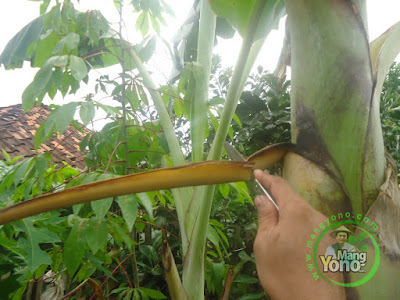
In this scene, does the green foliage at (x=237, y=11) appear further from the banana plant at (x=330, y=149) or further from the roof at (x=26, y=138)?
the roof at (x=26, y=138)

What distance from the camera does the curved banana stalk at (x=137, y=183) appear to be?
0.26m

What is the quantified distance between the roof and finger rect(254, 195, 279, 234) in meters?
1.35

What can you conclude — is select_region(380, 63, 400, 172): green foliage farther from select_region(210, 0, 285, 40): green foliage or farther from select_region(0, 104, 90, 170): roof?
select_region(0, 104, 90, 170): roof

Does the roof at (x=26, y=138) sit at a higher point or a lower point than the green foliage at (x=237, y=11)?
lower

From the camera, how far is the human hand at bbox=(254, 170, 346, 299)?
24 cm

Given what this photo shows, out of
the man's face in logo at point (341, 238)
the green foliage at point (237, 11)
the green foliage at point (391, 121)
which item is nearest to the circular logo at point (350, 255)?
the man's face in logo at point (341, 238)

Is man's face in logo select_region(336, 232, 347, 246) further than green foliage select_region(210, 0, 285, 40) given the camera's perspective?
No

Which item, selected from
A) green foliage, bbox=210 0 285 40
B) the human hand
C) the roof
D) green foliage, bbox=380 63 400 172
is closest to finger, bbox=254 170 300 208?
the human hand

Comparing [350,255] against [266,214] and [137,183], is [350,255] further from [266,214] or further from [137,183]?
[137,183]

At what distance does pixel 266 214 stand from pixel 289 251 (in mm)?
44

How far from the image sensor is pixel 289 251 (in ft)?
0.83

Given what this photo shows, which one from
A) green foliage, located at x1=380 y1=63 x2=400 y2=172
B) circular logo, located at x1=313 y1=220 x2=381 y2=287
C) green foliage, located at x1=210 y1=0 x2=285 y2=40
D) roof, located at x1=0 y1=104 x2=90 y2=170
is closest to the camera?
circular logo, located at x1=313 y1=220 x2=381 y2=287

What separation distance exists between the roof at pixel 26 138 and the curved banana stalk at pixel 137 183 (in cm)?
127

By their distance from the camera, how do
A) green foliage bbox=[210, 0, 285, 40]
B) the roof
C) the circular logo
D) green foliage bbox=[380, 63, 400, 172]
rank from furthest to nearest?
the roof, green foliage bbox=[380, 63, 400, 172], green foliage bbox=[210, 0, 285, 40], the circular logo
